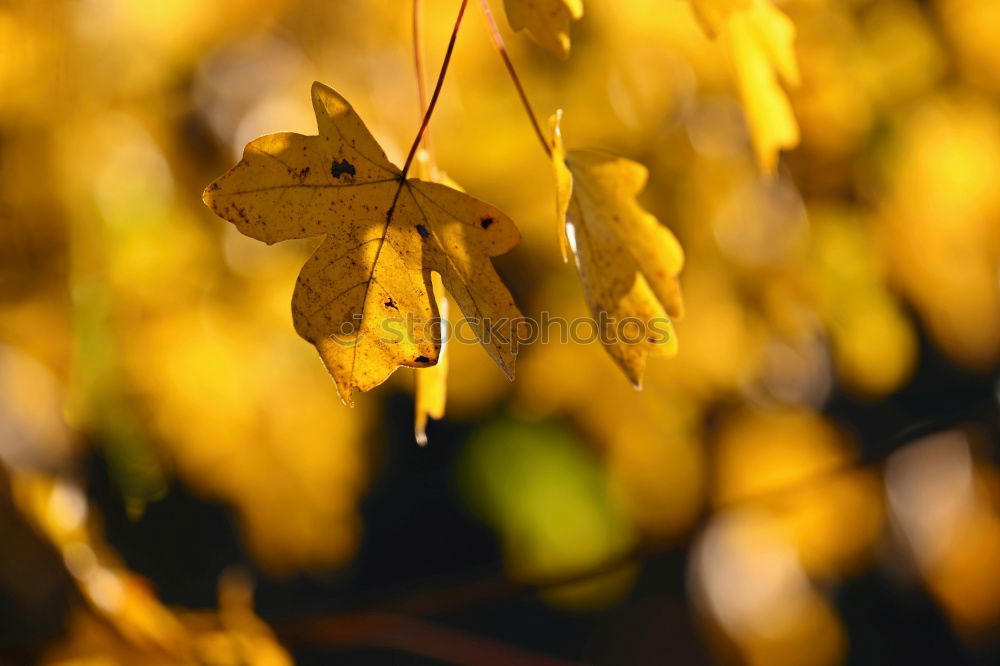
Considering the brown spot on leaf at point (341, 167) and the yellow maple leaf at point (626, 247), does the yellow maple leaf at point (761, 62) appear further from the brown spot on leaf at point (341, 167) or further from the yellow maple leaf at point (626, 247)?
the brown spot on leaf at point (341, 167)

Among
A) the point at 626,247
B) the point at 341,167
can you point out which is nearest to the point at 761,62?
the point at 626,247

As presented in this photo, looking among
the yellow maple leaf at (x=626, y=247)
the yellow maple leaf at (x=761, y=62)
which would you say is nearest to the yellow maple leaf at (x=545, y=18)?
the yellow maple leaf at (x=626, y=247)

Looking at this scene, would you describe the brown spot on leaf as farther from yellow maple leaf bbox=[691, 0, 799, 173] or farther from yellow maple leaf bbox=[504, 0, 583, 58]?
yellow maple leaf bbox=[691, 0, 799, 173]

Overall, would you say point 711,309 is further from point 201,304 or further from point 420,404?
point 420,404

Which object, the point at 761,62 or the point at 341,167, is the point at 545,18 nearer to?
the point at 341,167

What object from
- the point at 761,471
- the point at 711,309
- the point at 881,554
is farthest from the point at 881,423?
the point at 711,309

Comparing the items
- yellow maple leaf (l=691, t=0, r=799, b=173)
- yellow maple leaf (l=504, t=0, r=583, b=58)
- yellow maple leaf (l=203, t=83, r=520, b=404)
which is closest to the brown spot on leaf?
yellow maple leaf (l=203, t=83, r=520, b=404)
